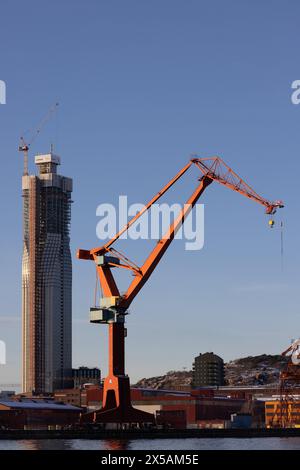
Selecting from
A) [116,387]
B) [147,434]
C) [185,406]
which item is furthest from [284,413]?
[116,387]

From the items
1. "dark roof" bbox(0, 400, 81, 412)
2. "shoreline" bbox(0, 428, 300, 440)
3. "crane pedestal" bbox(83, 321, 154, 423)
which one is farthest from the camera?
"dark roof" bbox(0, 400, 81, 412)

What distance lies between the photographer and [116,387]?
116 metres

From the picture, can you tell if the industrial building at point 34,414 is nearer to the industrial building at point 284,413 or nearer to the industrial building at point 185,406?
the industrial building at point 185,406

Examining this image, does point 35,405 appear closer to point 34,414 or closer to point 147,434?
point 34,414

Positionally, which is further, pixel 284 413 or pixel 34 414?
pixel 284 413

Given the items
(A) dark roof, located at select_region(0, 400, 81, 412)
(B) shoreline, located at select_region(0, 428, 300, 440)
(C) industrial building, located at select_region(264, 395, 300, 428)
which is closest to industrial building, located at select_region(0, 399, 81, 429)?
(A) dark roof, located at select_region(0, 400, 81, 412)

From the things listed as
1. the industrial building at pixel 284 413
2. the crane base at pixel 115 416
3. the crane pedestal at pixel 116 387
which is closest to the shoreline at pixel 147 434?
the crane base at pixel 115 416

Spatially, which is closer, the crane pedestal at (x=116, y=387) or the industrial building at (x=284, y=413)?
the crane pedestal at (x=116, y=387)

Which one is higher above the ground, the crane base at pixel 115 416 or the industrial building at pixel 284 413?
the crane base at pixel 115 416

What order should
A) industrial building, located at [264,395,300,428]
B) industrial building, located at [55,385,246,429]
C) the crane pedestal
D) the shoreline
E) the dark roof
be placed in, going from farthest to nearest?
industrial building, located at [55,385,246,429] < industrial building, located at [264,395,300,428] < the dark roof < the shoreline < the crane pedestal

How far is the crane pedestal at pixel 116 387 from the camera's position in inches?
4569

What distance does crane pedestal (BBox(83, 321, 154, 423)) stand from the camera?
11606 centimetres

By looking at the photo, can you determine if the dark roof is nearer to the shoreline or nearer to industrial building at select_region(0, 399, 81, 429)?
industrial building at select_region(0, 399, 81, 429)
